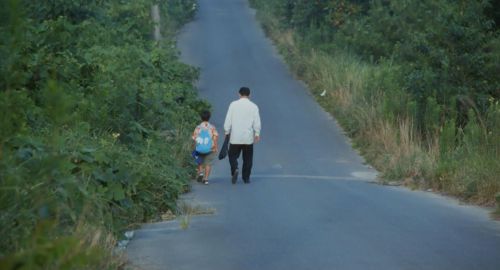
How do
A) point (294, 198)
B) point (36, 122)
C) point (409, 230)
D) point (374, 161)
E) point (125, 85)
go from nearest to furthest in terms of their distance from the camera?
point (409, 230), point (36, 122), point (294, 198), point (125, 85), point (374, 161)

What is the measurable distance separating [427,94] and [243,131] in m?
7.00

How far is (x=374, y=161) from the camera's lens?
1001 inches

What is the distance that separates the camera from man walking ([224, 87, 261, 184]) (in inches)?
768

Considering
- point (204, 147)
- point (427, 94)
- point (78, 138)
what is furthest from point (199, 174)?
point (427, 94)

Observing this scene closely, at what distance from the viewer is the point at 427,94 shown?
2494 centimetres

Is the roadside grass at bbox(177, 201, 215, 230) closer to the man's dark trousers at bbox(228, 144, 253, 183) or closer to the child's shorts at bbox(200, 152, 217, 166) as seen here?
the man's dark trousers at bbox(228, 144, 253, 183)

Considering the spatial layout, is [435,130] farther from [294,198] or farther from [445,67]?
[294,198]

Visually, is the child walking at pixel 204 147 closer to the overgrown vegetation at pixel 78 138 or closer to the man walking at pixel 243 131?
the man walking at pixel 243 131

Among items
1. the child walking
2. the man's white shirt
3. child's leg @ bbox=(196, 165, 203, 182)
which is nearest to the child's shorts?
the child walking

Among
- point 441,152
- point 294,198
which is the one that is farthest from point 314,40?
point 294,198

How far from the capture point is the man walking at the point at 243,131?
19500 mm

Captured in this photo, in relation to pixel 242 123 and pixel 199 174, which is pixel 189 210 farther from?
pixel 199 174

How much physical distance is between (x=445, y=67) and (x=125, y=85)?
8.89m

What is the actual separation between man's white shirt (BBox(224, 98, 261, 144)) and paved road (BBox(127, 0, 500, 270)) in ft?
2.88
